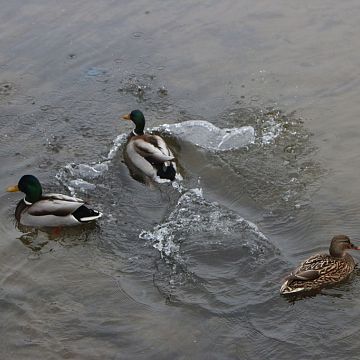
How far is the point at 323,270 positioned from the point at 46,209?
319 cm

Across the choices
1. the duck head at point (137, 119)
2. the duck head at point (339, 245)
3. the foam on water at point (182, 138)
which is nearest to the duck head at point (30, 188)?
the foam on water at point (182, 138)

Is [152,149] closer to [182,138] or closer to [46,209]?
[182,138]

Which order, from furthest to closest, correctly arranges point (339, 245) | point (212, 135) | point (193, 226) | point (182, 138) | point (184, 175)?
point (182, 138) < point (212, 135) < point (184, 175) < point (193, 226) < point (339, 245)

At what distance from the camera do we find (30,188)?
7988 mm

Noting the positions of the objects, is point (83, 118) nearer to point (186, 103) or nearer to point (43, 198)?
point (186, 103)

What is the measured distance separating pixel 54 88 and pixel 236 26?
Answer: 330 centimetres

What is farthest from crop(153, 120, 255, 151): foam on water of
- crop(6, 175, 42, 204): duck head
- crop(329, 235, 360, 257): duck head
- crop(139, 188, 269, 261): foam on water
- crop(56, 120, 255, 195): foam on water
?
crop(329, 235, 360, 257): duck head

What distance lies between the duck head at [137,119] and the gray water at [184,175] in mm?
307

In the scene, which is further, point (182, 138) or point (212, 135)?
point (182, 138)

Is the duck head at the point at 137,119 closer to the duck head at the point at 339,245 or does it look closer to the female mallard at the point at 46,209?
the female mallard at the point at 46,209

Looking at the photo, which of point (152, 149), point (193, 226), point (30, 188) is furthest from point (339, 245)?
point (30, 188)

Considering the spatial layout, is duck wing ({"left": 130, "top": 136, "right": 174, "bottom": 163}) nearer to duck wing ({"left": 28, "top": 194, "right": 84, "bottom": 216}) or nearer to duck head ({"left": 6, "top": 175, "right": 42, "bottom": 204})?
duck wing ({"left": 28, "top": 194, "right": 84, "bottom": 216})

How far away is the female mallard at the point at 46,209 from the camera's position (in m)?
7.68

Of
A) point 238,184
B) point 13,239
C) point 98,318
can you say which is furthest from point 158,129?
point 98,318
